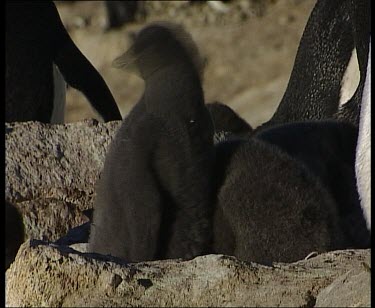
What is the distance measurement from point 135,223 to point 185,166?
0.62 feet

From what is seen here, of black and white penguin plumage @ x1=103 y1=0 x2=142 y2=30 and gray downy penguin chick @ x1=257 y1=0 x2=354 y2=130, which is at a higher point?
black and white penguin plumage @ x1=103 y1=0 x2=142 y2=30

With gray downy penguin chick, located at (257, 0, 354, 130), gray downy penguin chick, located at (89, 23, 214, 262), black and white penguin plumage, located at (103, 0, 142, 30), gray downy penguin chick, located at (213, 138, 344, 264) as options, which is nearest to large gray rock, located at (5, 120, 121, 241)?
gray downy penguin chick, located at (89, 23, 214, 262)

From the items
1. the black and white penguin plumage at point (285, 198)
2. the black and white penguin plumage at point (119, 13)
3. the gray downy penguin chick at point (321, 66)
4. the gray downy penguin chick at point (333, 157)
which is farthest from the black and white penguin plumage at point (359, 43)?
the black and white penguin plumage at point (119, 13)

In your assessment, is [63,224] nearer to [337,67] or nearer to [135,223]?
[135,223]

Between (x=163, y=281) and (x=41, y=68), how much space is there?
10.8 ft

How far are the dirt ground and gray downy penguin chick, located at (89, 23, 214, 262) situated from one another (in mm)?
7489

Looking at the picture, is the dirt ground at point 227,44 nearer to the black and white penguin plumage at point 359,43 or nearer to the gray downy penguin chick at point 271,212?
the black and white penguin plumage at point 359,43

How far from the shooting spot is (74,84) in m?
5.91

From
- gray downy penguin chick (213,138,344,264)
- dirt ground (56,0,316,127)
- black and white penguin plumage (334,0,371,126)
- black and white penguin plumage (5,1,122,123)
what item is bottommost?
gray downy penguin chick (213,138,344,264)

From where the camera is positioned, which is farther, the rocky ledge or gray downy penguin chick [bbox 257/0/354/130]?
gray downy penguin chick [bbox 257/0/354/130]

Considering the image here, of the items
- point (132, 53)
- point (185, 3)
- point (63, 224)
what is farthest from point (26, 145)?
point (185, 3)

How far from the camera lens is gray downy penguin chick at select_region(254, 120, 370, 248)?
317 centimetres

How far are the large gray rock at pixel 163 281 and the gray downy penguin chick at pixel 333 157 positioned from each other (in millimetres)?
433

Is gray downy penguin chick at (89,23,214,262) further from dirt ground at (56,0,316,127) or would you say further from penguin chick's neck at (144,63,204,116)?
dirt ground at (56,0,316,127)
